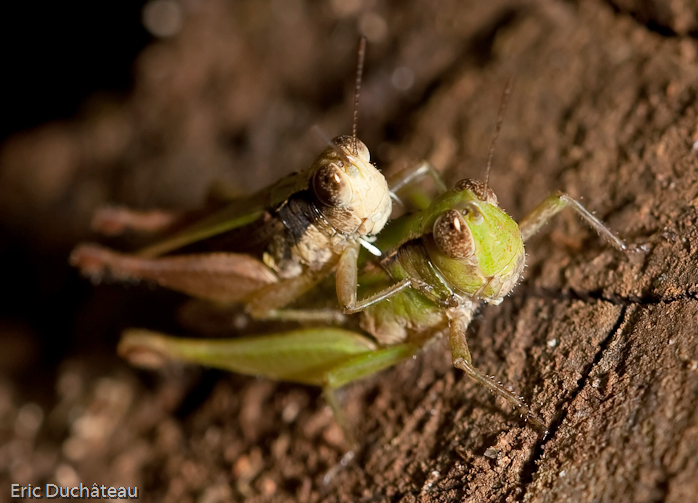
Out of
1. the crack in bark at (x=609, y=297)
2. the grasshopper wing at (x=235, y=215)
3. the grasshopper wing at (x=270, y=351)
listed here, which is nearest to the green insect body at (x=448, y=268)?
the grasshopper wing at (x=270, y=351)

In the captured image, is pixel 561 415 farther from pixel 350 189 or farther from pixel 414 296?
pixel 350 189

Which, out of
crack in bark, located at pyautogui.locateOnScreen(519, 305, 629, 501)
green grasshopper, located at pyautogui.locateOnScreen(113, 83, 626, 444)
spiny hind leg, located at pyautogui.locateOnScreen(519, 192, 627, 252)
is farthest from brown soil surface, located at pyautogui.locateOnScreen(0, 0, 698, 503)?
green grasshopper, located at pyautogui.locateOnScreen(113, 83, 626, 444)

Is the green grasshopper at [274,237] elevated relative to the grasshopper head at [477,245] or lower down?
elevated

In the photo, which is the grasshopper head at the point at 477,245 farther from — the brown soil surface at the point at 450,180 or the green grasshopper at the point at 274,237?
the green grasshopper at the point at 274,237

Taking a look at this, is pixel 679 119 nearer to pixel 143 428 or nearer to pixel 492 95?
pixel 492 95

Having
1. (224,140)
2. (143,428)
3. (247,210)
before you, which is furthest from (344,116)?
(143,428)

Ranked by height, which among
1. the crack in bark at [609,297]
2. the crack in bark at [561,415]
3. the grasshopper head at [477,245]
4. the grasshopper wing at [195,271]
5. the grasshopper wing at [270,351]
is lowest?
the crack in bark at [561,415]

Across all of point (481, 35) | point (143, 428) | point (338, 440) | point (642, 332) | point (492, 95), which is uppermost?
point (481, 35)

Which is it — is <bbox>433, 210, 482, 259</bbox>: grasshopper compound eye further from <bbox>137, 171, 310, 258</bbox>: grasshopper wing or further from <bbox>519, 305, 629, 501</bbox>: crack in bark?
<bbox>137, 171, 310, 258</bbox>: grasshopper wing
